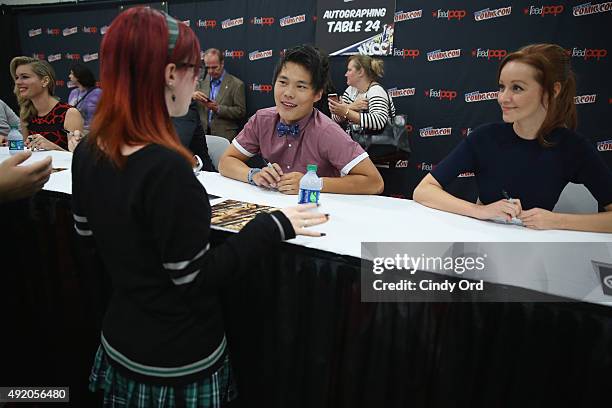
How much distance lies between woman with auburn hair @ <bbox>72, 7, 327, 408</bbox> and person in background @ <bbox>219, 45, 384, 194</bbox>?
92 cm

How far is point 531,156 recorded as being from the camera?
166 cm

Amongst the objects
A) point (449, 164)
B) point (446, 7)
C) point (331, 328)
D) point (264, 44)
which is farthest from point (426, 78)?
point (331, 328)

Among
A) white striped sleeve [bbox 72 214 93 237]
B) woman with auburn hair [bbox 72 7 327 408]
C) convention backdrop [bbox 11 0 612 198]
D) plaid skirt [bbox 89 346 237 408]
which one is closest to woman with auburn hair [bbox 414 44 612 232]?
woman with auburn hair [bbox 72 7 327 408]

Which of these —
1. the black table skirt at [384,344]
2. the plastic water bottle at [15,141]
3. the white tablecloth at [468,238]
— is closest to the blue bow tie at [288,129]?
the white tablecloth at [468,238]

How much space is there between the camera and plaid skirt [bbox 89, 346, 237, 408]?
99 cm

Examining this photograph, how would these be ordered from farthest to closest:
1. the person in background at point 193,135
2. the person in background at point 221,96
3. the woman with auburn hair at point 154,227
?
the person in background at point 221,96, the person in background at point 193,135, the woman with auburn hair at point 154,227

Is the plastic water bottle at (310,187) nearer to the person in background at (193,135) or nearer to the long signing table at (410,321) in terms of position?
the long signing table at (410,321)

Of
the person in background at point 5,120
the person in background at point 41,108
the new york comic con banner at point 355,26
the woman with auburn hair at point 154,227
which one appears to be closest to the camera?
the woman with auburn hair at point 154,227

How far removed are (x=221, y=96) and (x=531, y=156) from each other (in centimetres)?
382

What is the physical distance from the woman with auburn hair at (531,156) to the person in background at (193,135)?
1.47m

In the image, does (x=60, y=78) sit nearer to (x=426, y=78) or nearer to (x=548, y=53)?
(x=426, y=78)

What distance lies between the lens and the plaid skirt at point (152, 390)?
0.99m

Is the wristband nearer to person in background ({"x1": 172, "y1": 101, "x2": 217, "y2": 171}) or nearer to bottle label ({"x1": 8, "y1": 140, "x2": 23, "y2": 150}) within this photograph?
person in background ({"x1": 172, "y1": 101, "x2": 217, "y2": 171})

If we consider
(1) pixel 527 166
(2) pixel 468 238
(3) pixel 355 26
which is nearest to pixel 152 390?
(2) pixel 468 238
